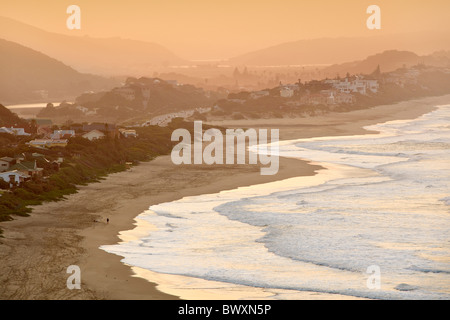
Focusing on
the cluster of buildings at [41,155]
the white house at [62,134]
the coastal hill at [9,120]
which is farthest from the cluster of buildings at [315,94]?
the white house at [62,134]

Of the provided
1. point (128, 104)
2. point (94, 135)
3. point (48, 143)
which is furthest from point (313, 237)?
point (128, 104)

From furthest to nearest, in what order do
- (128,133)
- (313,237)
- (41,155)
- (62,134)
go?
(128,133) < (62,134) < (41,155) < (313,237)

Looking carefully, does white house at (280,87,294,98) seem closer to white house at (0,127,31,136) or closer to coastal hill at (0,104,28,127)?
coastal hill at (0,104,28,127)

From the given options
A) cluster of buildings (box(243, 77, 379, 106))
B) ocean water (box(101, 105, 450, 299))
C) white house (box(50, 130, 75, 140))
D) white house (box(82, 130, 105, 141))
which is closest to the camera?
ocean water (box(101, 105, 450, 299))

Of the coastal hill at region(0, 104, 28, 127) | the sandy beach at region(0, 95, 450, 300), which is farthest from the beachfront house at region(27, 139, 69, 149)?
the coastal hill at region(0, 104, 28, 127)

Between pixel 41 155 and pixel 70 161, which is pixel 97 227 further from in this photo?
pixel 70 161
